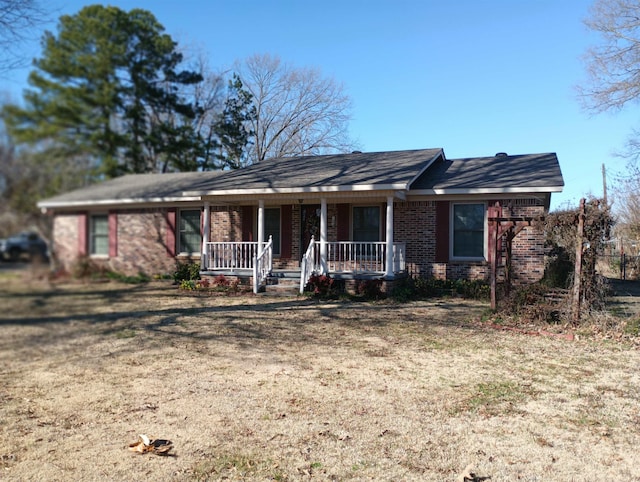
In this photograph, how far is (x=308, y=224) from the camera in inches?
608

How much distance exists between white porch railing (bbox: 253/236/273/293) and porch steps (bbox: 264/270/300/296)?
191 mm

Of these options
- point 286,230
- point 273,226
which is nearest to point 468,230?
point 286,230

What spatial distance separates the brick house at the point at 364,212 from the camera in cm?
1268

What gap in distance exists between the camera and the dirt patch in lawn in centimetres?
215

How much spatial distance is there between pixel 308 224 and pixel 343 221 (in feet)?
4.33

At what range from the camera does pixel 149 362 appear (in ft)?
19.9

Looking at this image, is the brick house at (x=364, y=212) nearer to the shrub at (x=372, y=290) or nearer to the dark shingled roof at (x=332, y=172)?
the dark shingled roof at (x=332, y=172)

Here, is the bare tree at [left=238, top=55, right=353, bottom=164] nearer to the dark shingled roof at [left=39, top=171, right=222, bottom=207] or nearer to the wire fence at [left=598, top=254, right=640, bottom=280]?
the dark shingled roof at [left=39, top=171, right=222, bottom=207]

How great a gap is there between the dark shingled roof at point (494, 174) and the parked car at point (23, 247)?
40.1 feet

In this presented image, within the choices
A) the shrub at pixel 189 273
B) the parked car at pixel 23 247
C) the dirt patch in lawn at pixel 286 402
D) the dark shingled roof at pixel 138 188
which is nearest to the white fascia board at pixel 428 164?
the dark shingled roof at pixel 138 188

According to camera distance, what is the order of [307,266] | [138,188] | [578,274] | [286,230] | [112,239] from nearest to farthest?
[112,239] → [138,188] → [578,274] → [307,266] → [286,230]

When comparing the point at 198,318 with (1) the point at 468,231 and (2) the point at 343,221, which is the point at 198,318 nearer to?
(2) the point at 343,221

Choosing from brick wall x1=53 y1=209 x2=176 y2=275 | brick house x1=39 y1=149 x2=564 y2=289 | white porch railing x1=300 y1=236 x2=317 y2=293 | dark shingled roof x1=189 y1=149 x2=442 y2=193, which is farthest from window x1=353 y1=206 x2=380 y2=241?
brick wall x1=53 y1=209 x2=176 y2=275

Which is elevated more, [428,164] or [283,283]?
[428,164]
